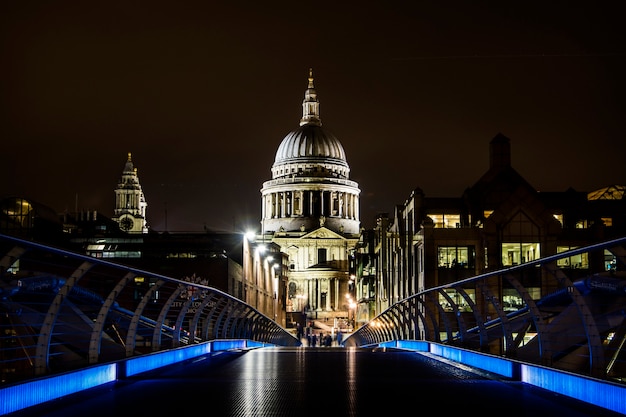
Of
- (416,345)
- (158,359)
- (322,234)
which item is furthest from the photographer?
(322,234)

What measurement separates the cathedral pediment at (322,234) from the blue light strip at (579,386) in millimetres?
182538

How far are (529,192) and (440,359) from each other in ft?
190

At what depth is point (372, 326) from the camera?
161 feet

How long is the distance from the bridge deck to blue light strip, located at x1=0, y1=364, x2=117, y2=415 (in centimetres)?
13

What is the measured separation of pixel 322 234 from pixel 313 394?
186m

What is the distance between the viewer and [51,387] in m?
10.1

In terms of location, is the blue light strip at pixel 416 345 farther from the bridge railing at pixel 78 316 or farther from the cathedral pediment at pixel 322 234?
the cathedral pediment at pixel 322 234

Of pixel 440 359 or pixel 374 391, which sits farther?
pixel 440 359

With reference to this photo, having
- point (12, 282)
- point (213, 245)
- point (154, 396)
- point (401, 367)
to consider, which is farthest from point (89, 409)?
point (213, 245)


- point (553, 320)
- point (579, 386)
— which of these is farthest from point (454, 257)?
point (579, 386)

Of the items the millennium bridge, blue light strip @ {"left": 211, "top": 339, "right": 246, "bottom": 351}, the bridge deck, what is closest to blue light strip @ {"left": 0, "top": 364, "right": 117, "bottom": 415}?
the millennium bridge

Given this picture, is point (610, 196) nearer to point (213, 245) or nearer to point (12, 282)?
point (213, 245)

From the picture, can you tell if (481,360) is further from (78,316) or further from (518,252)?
(518,252)

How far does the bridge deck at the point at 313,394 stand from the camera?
9492mm
